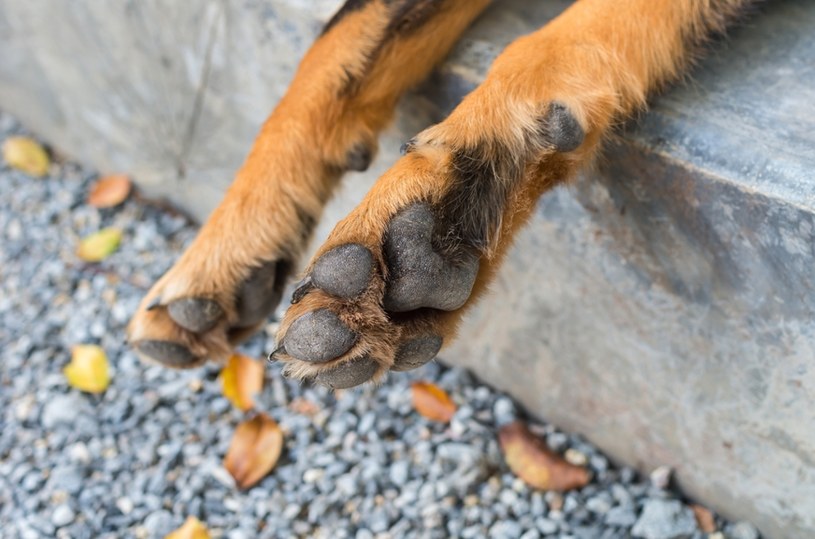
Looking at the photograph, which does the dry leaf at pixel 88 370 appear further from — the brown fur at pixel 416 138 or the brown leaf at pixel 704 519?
the brown leaf at pixel 704 519

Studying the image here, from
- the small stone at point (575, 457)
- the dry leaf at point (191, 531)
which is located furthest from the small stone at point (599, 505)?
the dry leaf at point (191, 531)

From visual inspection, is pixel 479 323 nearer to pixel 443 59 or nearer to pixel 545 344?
pixel 545 344

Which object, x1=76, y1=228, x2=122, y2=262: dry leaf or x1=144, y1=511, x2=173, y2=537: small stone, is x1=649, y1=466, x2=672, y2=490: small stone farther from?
x1=76, y1=228, x2=122, y2=262: dry leaf

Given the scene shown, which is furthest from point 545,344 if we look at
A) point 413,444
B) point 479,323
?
point 413,444

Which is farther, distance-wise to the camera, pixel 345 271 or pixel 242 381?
pixel 242 381

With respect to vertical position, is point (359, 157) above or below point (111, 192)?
above

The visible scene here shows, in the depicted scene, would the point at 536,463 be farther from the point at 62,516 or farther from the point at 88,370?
the point at 88,370

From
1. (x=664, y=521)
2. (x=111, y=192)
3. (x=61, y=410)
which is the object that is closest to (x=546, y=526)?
(x=664, y=521)
